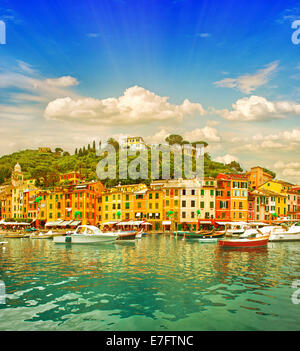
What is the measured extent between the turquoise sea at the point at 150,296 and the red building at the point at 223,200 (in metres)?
42.4

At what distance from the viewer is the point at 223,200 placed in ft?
224

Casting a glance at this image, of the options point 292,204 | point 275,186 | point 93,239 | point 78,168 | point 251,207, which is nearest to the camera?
point 93,239

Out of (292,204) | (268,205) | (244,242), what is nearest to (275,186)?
(292,204)

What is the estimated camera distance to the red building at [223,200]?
222ft

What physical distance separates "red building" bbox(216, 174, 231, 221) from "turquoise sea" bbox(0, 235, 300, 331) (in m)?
42.4

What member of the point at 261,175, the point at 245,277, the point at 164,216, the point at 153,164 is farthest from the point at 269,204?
the point at 245,277

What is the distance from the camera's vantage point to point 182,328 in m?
11.6

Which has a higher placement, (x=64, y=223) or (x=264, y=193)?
(x=264, y=193)

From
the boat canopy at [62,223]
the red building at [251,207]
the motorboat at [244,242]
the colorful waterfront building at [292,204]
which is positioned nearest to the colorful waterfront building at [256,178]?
the colorful waterfront building at [292,204]

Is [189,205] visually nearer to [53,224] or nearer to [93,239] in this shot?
[53,224]

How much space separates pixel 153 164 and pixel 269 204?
1511 inches

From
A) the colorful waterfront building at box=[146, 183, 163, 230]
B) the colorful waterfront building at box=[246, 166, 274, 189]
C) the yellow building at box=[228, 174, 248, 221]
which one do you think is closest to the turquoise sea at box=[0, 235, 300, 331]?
the yellow building at box=[228, 174, 248, 221]

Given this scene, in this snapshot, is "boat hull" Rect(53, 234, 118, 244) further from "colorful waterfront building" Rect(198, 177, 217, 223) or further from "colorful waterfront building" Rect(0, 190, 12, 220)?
"colorful waterfront building" Rect(0, 190, 12, 220)

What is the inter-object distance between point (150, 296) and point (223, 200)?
5506 cm
